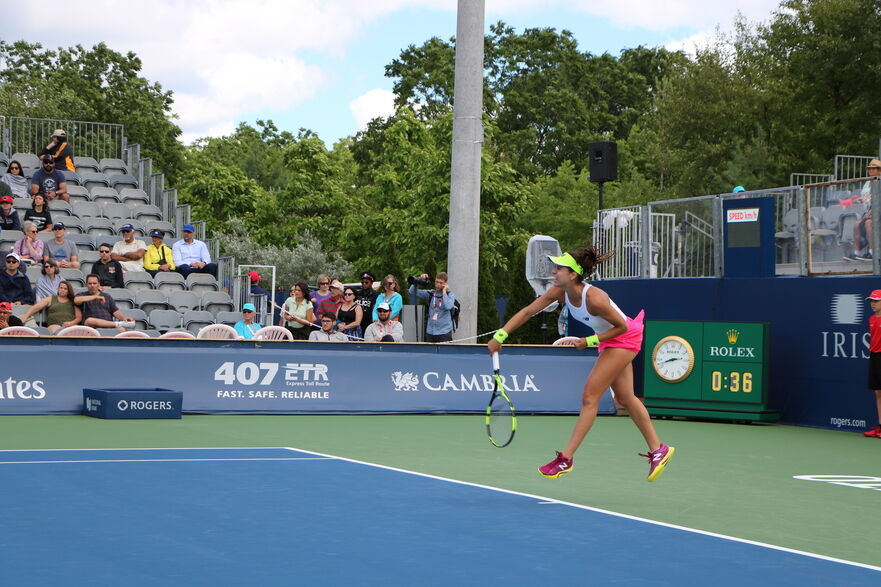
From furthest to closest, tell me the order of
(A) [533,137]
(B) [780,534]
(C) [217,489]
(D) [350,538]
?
(A) [533,137] < (C) [217,489] < (B) [780,534] < (D) [350,538]

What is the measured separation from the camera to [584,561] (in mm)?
7141

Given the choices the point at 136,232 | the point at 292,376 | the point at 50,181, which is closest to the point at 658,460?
the point at 292,376

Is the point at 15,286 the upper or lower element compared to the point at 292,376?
upper

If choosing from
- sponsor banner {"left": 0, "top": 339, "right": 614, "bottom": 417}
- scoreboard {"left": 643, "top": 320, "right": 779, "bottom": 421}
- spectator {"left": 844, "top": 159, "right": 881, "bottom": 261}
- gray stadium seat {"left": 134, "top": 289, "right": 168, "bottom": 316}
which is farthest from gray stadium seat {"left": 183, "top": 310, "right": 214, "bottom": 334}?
spectator {"left": 844, "top": 159, "right": 881, "bottom": 261}

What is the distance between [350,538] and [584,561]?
151cm

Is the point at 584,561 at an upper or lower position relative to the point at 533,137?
lower

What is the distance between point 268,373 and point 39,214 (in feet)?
22.0

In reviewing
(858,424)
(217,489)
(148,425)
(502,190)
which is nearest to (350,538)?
(217,489)

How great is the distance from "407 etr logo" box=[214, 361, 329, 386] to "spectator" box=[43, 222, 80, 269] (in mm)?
4535

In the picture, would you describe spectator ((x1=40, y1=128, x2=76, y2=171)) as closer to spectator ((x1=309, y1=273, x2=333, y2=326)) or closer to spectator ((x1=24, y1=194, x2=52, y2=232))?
spectator ((x1=24, y1=194, x2=52, y2=232))

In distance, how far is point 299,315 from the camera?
20.7 m

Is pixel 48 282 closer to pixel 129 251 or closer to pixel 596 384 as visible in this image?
pixel 129 251

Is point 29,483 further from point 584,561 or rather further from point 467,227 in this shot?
point 467,227

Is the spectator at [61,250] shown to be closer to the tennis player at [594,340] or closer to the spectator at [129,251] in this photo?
the spectator at [129,251]
